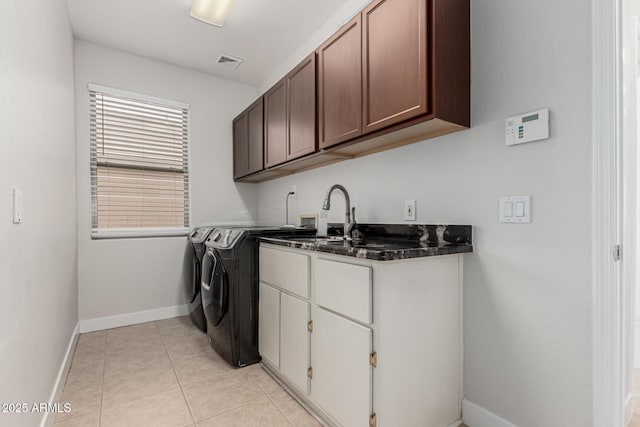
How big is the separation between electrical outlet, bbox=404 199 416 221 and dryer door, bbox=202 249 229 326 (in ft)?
4.22

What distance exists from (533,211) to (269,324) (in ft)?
5.41

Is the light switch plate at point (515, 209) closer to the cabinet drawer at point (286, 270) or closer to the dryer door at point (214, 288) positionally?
the cabinet drawer at point (286, 270)

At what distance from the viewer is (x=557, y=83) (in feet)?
4.30

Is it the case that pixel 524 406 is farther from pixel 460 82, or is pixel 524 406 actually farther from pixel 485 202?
pixel 460 82

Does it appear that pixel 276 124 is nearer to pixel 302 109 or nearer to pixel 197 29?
pixel 302 109

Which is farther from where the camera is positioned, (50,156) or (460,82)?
(50,156)

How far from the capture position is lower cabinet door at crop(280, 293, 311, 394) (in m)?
1.73

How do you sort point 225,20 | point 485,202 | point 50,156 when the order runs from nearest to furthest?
point 485,202, point 50,156, point 225,20

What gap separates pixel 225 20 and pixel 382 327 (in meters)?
2.63

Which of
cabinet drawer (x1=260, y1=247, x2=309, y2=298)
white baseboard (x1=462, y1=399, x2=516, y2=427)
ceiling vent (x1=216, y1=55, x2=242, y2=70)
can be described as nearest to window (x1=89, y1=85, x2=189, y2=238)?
ceiling vent (x1=216, y1=55, x2=242, y2=70)

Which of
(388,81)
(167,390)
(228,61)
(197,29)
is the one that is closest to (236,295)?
(167,390)

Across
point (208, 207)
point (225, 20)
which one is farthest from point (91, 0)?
point (208, 207)

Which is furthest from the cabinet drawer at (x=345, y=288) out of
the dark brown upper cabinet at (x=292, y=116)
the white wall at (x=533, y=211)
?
the dark brown upper cabinet at (x=292, y=116)

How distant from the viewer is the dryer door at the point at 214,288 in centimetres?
222
